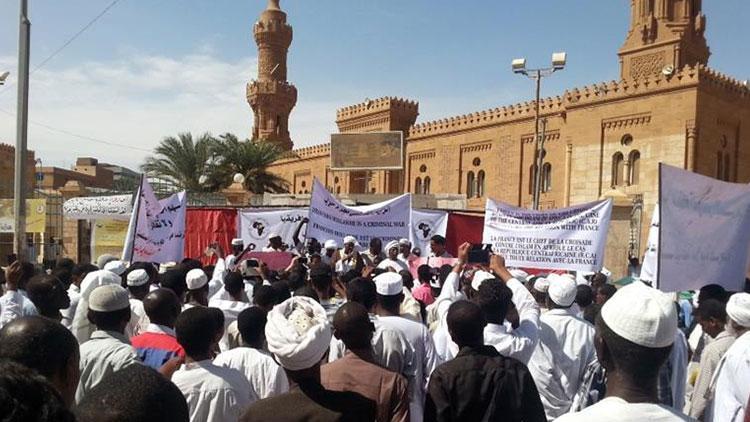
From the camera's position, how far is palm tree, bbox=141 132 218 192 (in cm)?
2730

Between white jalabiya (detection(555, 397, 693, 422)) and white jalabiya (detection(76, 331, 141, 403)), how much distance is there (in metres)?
2.25

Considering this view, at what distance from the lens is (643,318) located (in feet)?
6.28

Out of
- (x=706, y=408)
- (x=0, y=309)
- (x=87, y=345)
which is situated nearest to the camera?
(x=87, y=345)

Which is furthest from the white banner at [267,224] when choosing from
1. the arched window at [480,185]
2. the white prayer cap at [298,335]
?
the arched window at [480,185]

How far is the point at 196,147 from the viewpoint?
27922 millimetres

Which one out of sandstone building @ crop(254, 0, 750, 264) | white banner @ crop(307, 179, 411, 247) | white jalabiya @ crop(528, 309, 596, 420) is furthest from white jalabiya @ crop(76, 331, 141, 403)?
sandstone building @ crop(254, 0, 750, 264)

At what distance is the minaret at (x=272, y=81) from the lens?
171ft

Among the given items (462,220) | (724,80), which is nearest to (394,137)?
(724,80)

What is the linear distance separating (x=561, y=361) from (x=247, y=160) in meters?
26.5

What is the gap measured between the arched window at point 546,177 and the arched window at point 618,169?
13.6 feet

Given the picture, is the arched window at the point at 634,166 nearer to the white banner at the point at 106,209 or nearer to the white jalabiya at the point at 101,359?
the white banner at the point at 106,209

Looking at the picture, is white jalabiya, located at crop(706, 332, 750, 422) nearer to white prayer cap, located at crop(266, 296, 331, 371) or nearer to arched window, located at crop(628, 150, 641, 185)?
white prayer cap, located at crop(266, 296, 331, 371)

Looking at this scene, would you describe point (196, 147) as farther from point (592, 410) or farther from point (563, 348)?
point (592, 410)

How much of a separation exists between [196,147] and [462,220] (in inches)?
705
